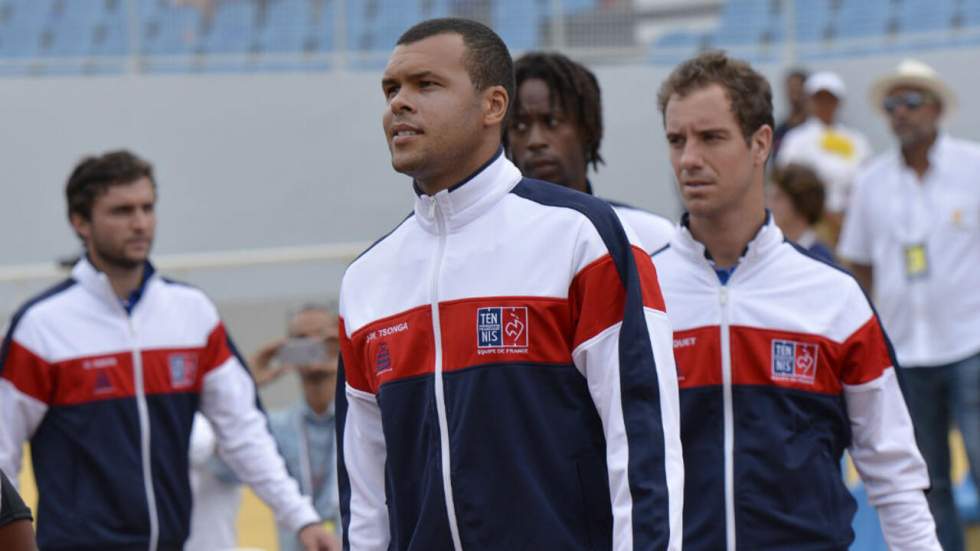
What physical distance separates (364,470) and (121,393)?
228cm

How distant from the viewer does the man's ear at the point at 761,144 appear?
14.1 ft

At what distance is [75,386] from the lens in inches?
222

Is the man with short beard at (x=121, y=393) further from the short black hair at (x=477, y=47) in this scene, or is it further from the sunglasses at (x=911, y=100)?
the sunglasses at (x=911, y=100)

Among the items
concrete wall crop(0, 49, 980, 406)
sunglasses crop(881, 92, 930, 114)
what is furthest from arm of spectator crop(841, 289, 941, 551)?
concrete wall crop(0, 49, 980, 406)

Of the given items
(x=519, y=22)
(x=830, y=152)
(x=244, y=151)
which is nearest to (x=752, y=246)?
(x=830, y=152)

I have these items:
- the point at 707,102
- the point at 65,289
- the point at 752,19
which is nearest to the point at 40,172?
the point at 752,19

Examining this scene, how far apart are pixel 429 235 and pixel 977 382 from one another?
4519mm

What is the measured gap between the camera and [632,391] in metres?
3.18

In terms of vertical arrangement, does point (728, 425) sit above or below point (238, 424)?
above

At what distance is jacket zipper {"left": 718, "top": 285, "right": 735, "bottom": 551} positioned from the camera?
401cm

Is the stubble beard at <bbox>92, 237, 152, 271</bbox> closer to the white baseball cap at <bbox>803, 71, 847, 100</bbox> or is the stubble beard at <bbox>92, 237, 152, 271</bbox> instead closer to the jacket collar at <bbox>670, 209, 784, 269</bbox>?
the jacket collar at <bbox>670, 209, 784, 269</bbox>

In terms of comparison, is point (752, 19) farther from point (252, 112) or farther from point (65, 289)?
point (65, 289)

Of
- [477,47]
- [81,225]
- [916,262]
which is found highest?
[477,47]

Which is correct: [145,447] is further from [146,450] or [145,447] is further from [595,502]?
[595,502]
